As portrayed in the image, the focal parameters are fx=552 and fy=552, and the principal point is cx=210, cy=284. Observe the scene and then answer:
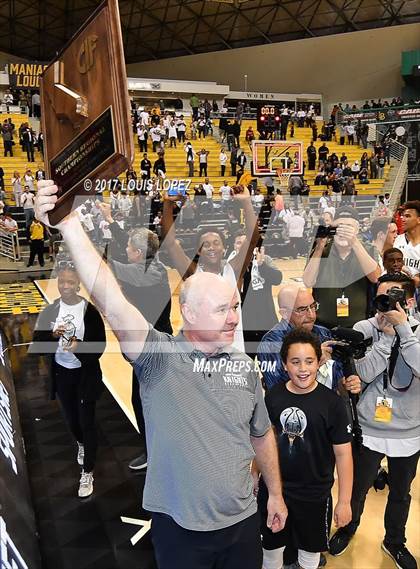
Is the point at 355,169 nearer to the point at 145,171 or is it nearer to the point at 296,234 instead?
the point at 296,234

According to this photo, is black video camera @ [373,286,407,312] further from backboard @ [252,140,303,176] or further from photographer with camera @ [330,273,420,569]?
backboard @ [252,140,303,176]

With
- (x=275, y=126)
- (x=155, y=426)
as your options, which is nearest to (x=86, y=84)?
(x=155, y=426)

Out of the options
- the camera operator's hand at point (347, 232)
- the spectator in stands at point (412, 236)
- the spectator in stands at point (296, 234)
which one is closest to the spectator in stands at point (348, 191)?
the spectator in stands at point (296, 234)

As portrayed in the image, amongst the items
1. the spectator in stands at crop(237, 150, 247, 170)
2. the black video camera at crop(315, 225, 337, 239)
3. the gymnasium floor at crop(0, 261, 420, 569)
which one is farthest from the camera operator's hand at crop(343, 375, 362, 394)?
the spectator in stands at crop(237, 150, 247, 170)

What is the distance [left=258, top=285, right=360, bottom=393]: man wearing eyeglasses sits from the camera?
282cm

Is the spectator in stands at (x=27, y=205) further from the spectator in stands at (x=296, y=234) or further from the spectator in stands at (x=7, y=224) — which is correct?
the spectator in stands at (x=296, y=234)

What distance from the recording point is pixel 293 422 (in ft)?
8.09

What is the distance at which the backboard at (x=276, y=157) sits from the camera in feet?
58.4

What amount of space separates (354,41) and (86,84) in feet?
110

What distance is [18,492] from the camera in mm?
2600

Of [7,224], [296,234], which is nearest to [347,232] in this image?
[296,234]

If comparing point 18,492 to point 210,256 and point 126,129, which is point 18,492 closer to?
point 210,256

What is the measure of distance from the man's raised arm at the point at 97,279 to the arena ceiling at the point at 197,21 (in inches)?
1284

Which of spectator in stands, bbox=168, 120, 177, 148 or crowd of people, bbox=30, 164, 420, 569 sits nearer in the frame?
crowd of people, bbox=30, 164, 420, 569
